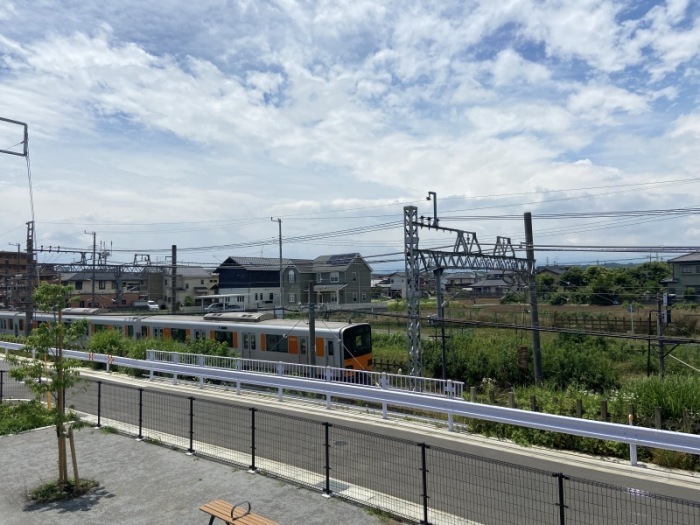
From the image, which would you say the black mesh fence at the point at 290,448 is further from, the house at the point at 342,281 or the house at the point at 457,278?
the house at the point at 342,281

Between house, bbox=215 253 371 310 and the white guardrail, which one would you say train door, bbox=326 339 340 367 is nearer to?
the white guardrail

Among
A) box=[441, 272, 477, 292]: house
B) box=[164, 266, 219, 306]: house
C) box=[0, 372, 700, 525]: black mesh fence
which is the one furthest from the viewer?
box=[164, 266, 219, 306]: house

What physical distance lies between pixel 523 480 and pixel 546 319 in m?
36.4

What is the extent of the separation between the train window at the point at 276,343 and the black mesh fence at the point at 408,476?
340 inches

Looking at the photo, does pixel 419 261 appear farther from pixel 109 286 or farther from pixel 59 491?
pixel 109 286

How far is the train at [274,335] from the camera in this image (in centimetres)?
2041

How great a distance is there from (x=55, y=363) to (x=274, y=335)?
13.8m

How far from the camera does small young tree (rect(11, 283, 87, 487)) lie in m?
8.03

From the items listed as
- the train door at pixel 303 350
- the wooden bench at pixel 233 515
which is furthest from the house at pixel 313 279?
the wooden bench at pixel 233 515

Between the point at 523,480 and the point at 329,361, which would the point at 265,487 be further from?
the point at 329,361

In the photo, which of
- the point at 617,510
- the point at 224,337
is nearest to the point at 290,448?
the point at 617,510

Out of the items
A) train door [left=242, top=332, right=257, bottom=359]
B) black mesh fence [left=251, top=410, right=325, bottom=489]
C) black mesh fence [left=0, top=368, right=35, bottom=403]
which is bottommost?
black mesh fence [left=0, top=368, right=35, bottom=403]

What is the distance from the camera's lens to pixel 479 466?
8.36 meters

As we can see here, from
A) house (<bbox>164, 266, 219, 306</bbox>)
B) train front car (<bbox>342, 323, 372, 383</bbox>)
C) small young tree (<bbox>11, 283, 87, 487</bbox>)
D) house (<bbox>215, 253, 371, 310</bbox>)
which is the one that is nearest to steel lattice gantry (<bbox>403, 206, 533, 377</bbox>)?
train front car (<bbox>342, 323, 372, 383</bbox>)
